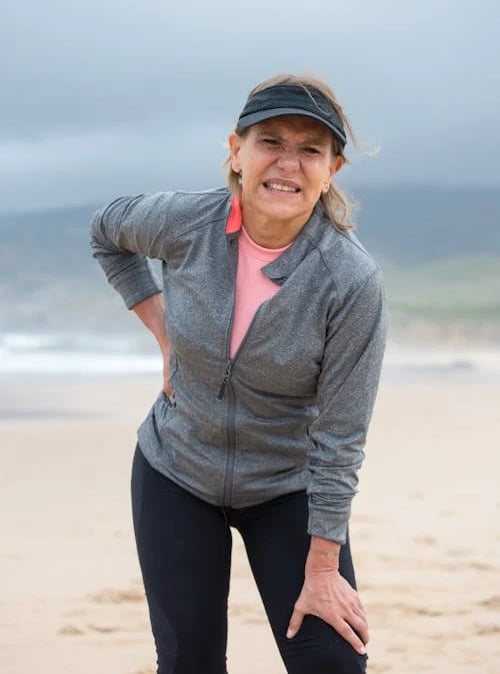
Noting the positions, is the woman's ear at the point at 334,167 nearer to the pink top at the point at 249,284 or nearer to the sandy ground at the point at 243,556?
the pink top at the point at 249,284

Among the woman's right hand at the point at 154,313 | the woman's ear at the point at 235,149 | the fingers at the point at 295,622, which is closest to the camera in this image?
the fingers at the point at 295,622

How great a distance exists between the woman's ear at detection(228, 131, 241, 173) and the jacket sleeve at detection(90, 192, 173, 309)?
7.9 inches

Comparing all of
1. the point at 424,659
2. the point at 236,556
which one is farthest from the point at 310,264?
the point at 236,556

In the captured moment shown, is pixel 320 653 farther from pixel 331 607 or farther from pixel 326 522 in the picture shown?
pixel 326 522

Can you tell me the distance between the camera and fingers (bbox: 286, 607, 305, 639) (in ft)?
8.72

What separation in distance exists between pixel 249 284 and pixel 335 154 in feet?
1.23

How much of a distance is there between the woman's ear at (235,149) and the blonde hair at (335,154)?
27 mm

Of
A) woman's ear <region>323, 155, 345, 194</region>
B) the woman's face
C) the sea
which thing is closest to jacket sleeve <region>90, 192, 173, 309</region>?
the woman's face

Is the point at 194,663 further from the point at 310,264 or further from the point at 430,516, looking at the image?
the point at 430,516

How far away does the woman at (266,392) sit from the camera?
8.61ft

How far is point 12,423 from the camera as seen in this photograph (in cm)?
989

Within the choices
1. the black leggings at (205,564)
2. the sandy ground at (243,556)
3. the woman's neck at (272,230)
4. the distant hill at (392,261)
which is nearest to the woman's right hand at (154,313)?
the black leggings at (205,564)

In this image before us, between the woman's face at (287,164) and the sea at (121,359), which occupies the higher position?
the sea at (121,359)

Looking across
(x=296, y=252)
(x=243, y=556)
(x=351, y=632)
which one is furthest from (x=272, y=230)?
(x=243, y=556)
